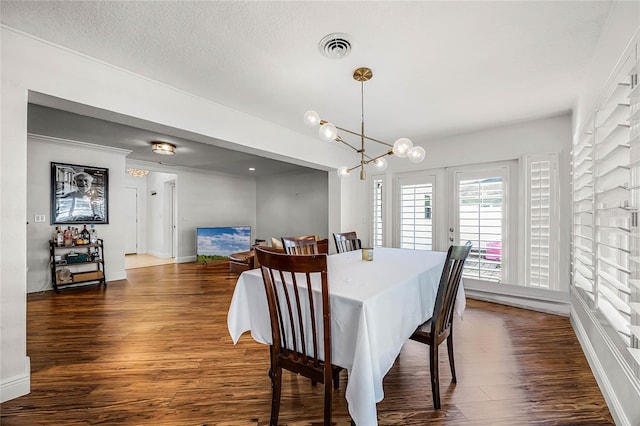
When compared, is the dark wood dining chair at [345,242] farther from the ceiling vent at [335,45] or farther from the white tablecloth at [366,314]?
the ceiling vent at [335,45]

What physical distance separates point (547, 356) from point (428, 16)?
279 centimetres

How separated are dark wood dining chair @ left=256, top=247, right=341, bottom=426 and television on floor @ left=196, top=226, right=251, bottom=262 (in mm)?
5962

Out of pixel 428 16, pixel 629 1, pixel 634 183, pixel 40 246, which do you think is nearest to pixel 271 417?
pixel 634 183

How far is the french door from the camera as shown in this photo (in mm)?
3789

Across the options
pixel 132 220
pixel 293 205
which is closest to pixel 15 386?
pixel 293 205

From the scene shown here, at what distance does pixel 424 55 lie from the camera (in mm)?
2113

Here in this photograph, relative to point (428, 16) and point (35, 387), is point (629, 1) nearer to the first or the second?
point (428, 16)

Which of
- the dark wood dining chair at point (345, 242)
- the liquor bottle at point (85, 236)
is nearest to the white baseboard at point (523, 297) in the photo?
the dark wood dining chair at point (345, 242)

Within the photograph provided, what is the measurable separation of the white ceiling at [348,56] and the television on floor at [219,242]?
15.7ft

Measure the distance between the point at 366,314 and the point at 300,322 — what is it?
36 cm

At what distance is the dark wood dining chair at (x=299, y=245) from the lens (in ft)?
8.42

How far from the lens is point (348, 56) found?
2121 mm

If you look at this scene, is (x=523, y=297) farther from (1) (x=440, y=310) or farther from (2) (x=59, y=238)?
(2) (x=59, y=238)

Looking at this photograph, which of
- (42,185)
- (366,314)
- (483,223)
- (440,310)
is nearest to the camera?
(366,314)
